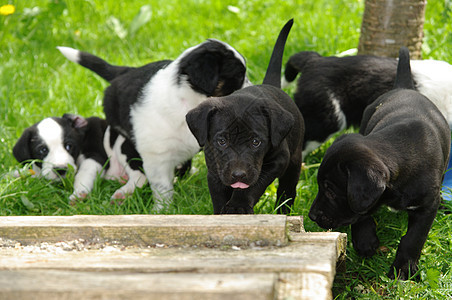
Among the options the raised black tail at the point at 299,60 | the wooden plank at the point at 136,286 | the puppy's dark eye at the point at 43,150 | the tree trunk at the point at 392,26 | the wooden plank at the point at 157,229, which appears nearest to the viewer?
the wooden plank at the point at 136,286

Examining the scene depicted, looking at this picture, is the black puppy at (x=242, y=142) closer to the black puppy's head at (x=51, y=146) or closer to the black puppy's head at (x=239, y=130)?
the black puppy's head at (x=239, y=130)

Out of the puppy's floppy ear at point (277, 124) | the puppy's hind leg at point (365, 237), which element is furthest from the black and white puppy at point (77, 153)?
the puppy's hind leg at point (365, 237)

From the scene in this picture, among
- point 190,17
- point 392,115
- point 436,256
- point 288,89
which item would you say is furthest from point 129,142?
point 190,17

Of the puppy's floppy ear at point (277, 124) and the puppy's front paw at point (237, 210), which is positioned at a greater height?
the puppy's floppy ear at point (277, 124)

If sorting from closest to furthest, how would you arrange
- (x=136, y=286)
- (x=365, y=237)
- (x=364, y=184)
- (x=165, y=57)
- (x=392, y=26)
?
1. (x=136, y=286)
2. (x=364, y=184)
3. (x=365, y=237)
4. (x=392, y=26)
5. (x=165, y=57)

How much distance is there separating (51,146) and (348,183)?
253cm

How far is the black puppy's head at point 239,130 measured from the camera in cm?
292

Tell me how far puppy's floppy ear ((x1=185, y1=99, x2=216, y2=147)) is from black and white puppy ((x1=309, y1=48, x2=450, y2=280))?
2.03 ft

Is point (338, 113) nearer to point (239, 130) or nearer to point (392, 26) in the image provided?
point (392, 26)

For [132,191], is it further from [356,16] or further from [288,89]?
[356,16]

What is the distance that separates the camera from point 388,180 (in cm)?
279

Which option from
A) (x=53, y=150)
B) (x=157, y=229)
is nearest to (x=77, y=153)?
(x=53, y=150)

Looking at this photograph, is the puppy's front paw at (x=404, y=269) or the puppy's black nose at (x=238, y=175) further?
the puppy's front paw at (x=404, y=269)

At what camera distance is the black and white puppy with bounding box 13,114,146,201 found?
169 inches
